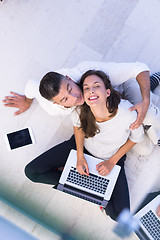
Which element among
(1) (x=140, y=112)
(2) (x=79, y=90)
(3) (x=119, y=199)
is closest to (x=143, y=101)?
(1) (x=140, y=112)

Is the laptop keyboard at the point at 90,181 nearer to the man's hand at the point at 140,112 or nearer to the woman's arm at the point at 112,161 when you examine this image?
the woman's arm at the point at 112,161

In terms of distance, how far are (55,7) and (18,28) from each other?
359mm

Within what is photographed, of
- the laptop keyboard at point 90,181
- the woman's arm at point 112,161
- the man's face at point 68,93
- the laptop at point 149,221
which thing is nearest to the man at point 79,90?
the man's face at point 68,93

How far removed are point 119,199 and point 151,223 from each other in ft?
0.82

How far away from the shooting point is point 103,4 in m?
1.93

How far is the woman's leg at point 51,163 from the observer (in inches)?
64.5

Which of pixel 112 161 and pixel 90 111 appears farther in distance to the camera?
pixel 112 161

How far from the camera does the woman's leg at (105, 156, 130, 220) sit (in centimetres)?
157

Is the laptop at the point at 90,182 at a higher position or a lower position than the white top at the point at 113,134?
lower

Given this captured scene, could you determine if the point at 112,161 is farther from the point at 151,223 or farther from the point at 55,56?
the point at 55,56

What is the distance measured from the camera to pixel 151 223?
60.0 inches

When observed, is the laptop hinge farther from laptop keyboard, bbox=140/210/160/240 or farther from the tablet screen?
the tablet screen

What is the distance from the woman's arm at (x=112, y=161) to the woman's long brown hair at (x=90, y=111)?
0.23 metres

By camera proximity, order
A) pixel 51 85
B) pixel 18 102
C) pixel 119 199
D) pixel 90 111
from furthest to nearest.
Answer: pixel 18 102 < pixel 119 199 < pixel 90 111 < pixel 51 85
